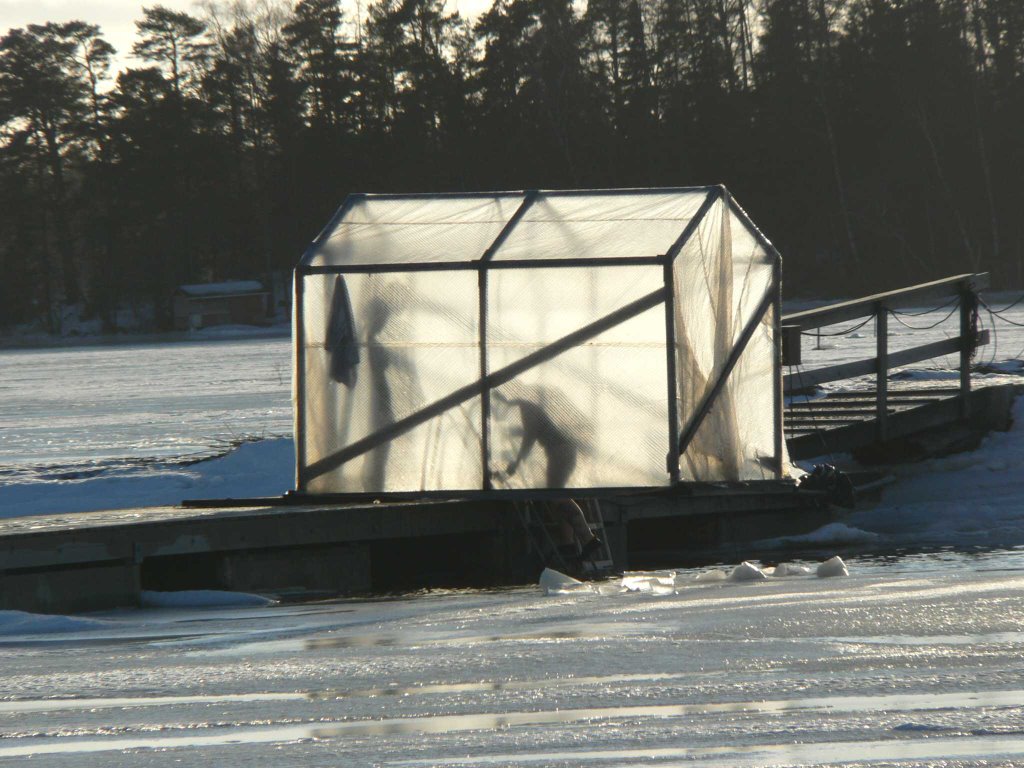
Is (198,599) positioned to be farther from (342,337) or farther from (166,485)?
(166,485)

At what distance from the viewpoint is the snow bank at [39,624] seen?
7445 mm

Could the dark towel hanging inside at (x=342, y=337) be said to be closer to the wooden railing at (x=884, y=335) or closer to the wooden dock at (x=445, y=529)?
the wooden dock at (x=445, y=529)

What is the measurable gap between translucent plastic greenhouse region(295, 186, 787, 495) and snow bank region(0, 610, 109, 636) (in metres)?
3.24

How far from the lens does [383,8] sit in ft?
233

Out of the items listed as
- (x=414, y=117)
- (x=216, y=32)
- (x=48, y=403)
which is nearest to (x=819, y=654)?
(x=48, y=403)

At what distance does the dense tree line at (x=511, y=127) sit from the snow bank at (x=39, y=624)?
55.7 m

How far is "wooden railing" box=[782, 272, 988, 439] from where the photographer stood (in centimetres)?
1412

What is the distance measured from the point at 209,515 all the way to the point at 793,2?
191 ft

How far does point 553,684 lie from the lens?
522 centimetres

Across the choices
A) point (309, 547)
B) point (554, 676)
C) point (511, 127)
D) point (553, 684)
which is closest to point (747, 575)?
point (309, 547)

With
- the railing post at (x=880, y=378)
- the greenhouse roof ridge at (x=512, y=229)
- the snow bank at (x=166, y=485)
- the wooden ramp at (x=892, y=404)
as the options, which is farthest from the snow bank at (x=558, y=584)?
the railing post at (x=880, y=378)

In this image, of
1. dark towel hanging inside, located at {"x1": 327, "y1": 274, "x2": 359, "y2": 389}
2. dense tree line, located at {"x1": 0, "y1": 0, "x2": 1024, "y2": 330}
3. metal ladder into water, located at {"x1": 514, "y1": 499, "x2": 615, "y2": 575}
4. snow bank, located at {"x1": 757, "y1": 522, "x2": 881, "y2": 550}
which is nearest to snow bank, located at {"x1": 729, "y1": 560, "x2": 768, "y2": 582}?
metal ladder into water, located at {"x1": 514, "y1": 499, "x2": 615, "y2": 575}

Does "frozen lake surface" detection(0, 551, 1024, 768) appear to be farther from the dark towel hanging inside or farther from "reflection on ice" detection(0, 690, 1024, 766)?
the dark towel hanging inside

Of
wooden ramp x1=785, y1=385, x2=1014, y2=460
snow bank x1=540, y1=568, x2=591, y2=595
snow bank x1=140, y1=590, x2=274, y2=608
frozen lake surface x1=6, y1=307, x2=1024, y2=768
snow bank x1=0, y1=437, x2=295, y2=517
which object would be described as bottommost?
snow bank x1=140, y1=590, x2=274, y2=608
